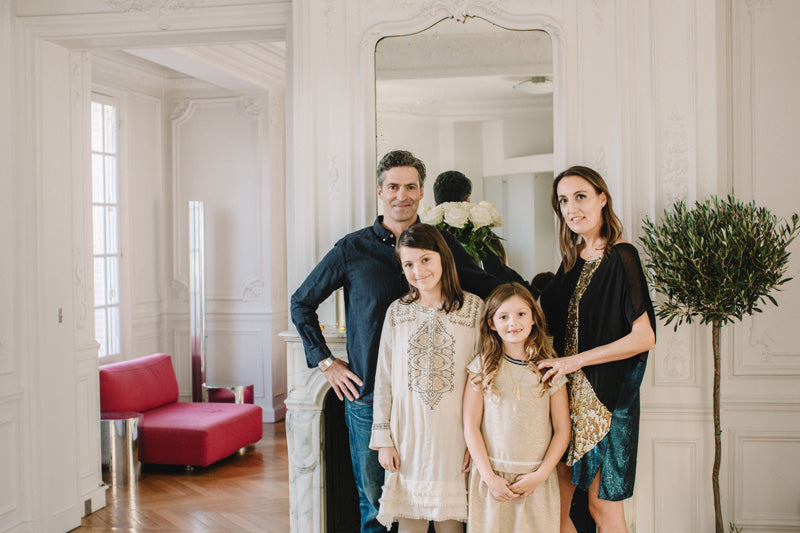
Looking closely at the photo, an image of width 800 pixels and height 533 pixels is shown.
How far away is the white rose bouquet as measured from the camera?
118 inches

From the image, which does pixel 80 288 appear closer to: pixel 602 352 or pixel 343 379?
pixel 343 379

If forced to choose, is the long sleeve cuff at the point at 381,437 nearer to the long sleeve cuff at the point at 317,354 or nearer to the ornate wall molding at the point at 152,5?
the long sleeve cuff at the point at 317,354

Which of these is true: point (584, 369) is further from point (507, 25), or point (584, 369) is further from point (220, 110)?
point (220, 110)

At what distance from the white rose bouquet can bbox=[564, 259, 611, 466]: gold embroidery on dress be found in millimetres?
612

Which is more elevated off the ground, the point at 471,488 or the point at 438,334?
the point at 438,334

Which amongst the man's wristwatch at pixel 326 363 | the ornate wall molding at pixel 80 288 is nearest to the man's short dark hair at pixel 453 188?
the man's wristwatch at pixel 326 363

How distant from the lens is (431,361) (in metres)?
2.36

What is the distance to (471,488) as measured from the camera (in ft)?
7.66

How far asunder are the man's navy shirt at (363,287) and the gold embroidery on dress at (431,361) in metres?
0.26

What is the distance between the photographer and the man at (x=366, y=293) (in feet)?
8.52

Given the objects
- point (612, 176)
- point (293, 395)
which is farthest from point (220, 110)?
point (612, 176)

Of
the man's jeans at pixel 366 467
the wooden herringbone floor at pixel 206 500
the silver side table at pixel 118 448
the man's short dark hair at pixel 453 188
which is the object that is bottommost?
the wooden herringbone floor at pixel 206 500

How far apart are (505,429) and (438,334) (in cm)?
40

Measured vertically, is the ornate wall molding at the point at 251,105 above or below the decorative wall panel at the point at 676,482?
above
